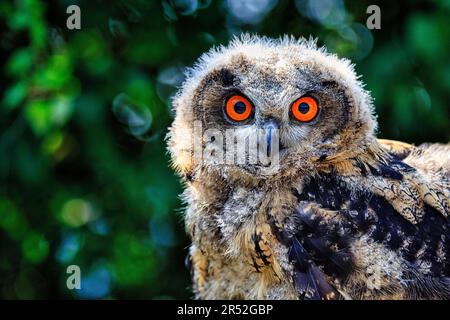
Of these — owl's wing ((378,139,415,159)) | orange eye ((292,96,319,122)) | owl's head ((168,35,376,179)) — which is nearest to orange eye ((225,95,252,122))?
owl's head ((168,35,376,179))

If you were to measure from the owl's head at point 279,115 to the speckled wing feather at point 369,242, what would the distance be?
0.15m

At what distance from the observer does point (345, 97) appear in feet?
6.55

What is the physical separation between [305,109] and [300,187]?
28cm

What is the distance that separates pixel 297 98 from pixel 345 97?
6.7 inches

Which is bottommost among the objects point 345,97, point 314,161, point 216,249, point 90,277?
point 90,277

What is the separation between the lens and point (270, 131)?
78.1 inches

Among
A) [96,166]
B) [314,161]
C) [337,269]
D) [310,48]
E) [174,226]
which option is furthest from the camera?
[174,226]

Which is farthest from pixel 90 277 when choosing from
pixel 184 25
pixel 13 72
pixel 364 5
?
pixel 364 5

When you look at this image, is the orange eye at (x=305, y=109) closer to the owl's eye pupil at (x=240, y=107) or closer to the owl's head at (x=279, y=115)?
the owl's head at (x=279, y=115)

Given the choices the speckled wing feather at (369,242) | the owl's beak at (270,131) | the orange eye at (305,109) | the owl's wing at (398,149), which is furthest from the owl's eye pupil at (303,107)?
the owl's wing at (398,149)

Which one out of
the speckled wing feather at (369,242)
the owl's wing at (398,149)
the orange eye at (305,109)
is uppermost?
the orange eye at (305,109)

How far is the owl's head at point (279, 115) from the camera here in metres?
1.97

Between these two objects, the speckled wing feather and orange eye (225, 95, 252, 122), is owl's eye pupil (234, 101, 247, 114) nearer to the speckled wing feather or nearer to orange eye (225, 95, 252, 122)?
orange eye (225, 95, 252, 122)

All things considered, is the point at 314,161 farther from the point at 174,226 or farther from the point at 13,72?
the point at 13,72
